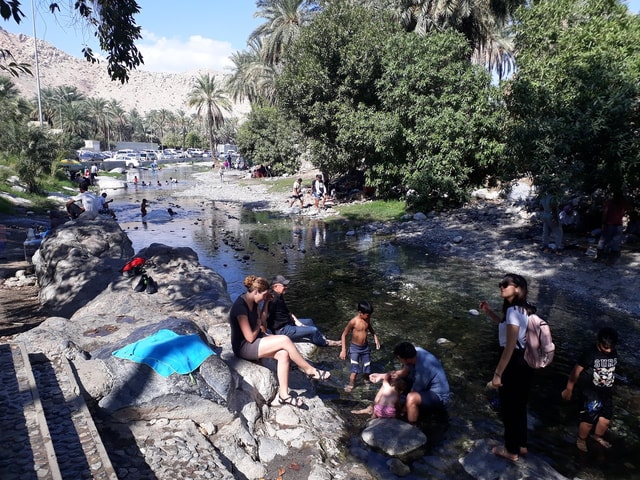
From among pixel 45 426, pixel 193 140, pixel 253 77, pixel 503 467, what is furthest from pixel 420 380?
pixel 193 140

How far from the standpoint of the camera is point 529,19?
1431cm

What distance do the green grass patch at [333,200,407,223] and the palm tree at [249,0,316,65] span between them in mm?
17275

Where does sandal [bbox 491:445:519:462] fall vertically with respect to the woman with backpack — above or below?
below

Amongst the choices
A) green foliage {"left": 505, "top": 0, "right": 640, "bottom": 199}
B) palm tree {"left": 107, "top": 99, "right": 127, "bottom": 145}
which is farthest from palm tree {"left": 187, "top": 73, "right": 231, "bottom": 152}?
green foliage {"left": 505, "top": 0, "right": 640, "bottom": 199}

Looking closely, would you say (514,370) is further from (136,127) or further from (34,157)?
(136,127)

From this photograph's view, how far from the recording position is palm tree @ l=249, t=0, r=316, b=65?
116 ft

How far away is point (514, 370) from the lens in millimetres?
4484

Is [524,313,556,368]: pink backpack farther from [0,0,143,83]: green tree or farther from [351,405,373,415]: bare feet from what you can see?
[0,0,143,83]: green tree

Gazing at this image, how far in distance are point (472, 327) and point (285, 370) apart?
15.6 ft

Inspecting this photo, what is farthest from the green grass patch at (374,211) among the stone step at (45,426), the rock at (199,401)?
the stone step at (45,426)

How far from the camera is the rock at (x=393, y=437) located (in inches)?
205

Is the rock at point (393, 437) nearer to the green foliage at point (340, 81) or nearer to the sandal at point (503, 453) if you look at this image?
the sandal at point (503, 453)

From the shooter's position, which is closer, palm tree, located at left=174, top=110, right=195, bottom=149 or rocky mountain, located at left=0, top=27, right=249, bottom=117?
palm tree, located at left=174, top=110, right=195, bottom=149

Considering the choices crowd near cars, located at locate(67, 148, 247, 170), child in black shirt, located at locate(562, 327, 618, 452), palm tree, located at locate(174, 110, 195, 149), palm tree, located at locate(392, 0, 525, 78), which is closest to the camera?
child in black shirt, located at locate(562, 327, 618, 452)
